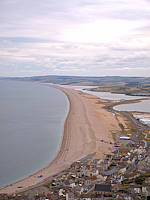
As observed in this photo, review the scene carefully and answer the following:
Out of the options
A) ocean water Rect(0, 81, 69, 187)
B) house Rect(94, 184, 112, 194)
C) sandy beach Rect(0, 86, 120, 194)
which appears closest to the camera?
house Rect(94, 184, 112, 194)

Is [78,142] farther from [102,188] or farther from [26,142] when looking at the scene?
[102,188]

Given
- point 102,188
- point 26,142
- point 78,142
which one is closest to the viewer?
point 102,188

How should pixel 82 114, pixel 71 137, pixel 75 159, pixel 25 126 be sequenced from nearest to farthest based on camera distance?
pixel 75 159
pixel 71 137
pixel 25 126
pixel 82 114

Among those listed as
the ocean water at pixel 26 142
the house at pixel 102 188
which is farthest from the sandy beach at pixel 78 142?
the house at pixel 102 188

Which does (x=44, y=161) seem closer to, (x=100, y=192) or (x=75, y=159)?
(x=75, y=159)

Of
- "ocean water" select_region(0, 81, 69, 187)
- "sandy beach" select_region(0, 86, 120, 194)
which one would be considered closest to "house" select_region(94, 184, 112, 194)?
"sandy beach" select_region(0, 86, 120, 194)

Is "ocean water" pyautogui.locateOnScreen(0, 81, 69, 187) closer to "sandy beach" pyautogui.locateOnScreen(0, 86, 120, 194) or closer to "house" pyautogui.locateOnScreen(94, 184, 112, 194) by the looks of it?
"sandy beach" pyautogui.locateOnScreen(0, 86, 120, 194)

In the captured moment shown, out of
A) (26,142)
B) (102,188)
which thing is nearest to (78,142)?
(26,142)

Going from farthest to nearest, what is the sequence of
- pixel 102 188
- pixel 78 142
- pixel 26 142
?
pixel 26 142, pixel 78 142, pixel 102 188

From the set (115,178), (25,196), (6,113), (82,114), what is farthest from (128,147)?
(6,113)
